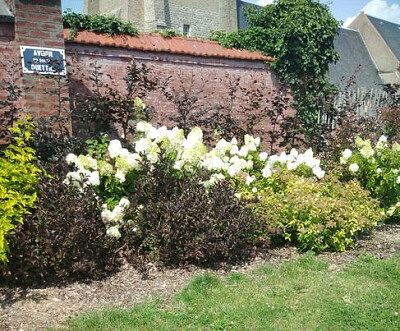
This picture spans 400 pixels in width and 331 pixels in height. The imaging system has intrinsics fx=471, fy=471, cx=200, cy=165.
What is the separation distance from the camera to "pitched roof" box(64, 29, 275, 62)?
8.29 meters

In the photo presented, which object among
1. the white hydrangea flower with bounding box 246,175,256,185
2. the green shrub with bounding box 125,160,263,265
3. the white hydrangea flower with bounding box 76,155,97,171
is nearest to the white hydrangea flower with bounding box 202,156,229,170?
the white hydrangea flower with bounding box 246,175,256,185

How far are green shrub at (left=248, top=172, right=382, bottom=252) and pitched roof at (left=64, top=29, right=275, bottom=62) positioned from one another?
14.4 feet

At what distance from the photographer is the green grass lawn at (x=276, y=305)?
11.6 ft

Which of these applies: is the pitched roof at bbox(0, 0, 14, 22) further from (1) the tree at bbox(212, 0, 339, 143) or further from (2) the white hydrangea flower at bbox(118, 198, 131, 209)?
(1) the tree at bbox(212, 0, 339, 143)

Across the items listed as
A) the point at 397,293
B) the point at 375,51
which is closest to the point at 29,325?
the point at 397,293

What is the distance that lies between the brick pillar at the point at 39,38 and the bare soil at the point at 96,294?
2.93 m

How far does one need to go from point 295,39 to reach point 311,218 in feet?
22.7

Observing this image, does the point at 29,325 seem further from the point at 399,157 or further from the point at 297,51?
the point at 297,51

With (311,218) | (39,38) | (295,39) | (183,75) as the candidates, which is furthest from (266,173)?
(295,39)

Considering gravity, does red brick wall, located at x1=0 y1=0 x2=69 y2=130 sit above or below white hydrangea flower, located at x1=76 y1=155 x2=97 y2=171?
above

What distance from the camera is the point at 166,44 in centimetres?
922

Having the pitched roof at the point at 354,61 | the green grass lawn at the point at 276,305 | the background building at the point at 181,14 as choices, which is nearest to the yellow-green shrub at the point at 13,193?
the green grass lawn at the point at 276,305

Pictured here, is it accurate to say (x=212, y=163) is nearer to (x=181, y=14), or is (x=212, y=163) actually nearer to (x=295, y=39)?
(x=295, y=39)

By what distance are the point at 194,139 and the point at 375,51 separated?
1260 inches
